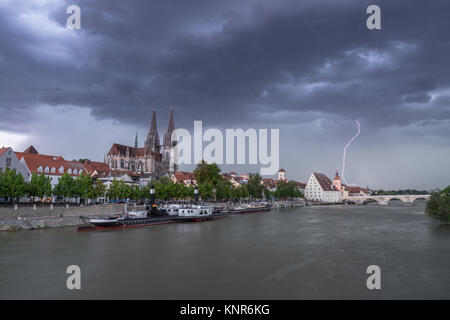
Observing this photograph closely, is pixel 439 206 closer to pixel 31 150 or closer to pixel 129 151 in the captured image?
pixel 31 150

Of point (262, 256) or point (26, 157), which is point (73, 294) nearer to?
point (262, 256)

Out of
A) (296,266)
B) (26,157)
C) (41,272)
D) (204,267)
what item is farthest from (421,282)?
(26,157)

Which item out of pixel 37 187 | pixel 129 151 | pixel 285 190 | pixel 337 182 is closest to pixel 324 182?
pixel 337 182

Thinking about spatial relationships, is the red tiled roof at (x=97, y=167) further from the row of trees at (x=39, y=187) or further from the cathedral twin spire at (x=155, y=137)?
the cathedral twin spire at (x=155, y=137)

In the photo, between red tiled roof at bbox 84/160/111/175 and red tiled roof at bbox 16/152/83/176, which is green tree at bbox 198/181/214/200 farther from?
red tiled roof at bbox 84/160/111/175

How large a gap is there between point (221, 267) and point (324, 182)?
164129 millimetres

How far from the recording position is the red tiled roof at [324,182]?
170250 mm

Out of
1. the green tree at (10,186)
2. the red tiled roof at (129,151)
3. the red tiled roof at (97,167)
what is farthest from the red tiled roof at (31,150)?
the green tree at (10,186)

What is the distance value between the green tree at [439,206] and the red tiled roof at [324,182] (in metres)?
120

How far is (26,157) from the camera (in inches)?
2402

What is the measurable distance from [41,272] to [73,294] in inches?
204

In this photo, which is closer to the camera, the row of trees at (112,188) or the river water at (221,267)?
the river water at (221,267)

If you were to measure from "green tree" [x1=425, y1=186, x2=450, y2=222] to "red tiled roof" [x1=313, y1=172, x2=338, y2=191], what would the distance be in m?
120

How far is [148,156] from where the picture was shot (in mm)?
145750
